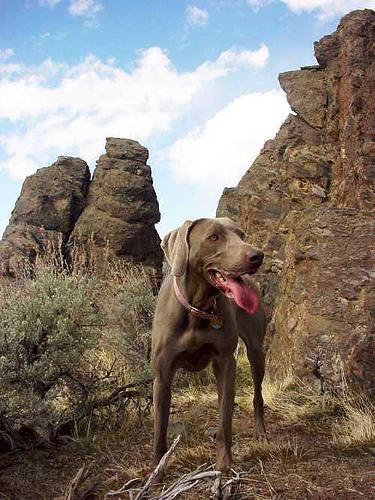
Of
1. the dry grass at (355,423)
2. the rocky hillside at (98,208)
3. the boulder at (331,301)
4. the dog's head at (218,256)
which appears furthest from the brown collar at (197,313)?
the rocky hillside at (98,208)

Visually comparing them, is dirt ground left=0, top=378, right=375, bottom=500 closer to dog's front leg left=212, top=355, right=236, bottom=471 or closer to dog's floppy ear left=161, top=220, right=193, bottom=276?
dog's front leg left=212, top=355, right=236, bottom=471

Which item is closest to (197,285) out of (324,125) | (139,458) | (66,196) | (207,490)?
(207,490)

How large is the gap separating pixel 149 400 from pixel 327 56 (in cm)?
1107

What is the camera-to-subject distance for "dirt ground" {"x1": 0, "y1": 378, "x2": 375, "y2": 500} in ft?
12.7

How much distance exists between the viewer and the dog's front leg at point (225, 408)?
4145 millimetres

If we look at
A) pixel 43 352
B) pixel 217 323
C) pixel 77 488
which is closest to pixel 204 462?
pixel 217 323

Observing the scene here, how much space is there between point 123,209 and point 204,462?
19.8m

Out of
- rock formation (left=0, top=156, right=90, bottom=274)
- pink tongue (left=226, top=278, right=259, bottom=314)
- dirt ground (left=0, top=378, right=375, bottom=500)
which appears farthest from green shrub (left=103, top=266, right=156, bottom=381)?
rock formation (left=0, top=156, right=90, bottom=274)

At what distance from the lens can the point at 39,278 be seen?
665 centimetres

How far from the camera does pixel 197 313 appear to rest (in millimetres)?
4117

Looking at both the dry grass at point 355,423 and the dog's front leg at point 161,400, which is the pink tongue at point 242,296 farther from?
the dry grass at point 355,423

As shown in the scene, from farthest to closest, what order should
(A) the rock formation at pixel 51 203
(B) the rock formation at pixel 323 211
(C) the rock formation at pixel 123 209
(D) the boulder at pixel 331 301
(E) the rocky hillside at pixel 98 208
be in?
(C) the rock formation at pixel 123 209 < (E) the rocky hillside at pixel 98 208 < (A) the rock formation at pixel 51 203 < (B) the rock formation at pixel 323 211 < (D) the boulder at pixel 331 301

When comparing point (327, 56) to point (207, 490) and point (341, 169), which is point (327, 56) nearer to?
point (341, 169)

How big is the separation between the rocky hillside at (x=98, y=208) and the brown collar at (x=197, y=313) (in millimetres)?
18220
